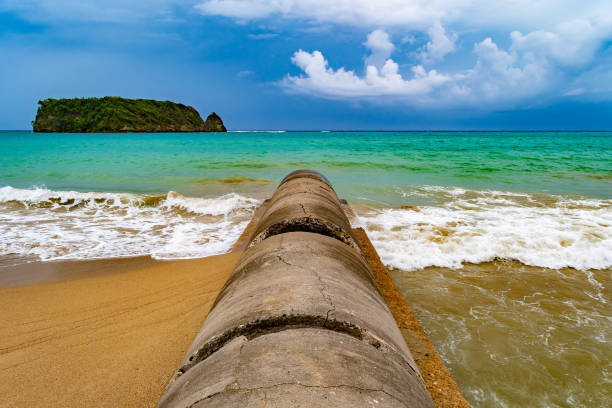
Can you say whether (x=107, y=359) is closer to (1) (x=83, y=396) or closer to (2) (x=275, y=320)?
(1) (x=83, y=396)

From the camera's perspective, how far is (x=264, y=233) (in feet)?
8.61

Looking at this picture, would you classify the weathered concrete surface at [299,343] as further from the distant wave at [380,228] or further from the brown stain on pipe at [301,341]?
the distant wave at [380,228]

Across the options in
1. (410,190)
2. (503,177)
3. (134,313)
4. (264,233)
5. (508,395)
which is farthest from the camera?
(503,177)

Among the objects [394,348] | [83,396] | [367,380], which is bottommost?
[83,396]

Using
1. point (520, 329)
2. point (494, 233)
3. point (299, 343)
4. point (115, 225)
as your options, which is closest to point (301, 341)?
point (299, 343)

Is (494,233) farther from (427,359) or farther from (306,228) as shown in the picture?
(306,228)

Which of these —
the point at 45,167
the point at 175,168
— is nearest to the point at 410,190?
the point at 175,168

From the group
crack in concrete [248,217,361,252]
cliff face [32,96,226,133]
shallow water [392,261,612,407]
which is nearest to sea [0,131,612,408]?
shallow water [392,261,612,407]

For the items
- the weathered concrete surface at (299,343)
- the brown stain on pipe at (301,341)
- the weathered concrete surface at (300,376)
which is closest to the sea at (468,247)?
the brown stain on pipe at (301,341)

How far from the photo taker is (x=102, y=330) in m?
2.98

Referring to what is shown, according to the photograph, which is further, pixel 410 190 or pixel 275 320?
pixel 410 190

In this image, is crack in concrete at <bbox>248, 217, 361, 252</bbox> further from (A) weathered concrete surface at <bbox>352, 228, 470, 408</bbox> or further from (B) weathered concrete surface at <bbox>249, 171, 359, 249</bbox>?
(A) weathered concrete surface at <bbox>352, 228, 470, 408</bbox>

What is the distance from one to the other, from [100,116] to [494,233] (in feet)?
322

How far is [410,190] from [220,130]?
115200mm
